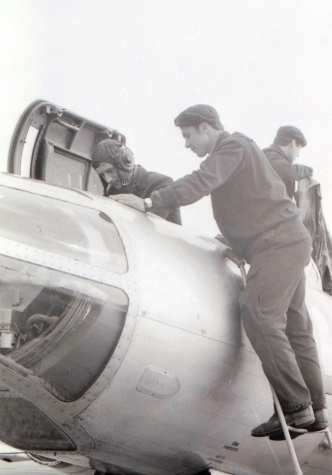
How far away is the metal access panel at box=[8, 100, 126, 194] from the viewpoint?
23.4 feet

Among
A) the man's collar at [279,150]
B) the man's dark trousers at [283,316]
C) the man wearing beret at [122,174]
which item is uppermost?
the man's collar at [279,150]

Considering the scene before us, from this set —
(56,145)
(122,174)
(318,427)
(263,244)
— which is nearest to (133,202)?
(122,174)

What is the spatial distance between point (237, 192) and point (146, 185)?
119cm

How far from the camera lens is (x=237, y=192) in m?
5.23

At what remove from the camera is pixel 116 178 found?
231 inches

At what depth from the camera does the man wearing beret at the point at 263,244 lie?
4.70 metres

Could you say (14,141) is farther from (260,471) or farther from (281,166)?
(260,471)

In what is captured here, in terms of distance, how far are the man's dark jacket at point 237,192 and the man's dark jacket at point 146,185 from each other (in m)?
0.79

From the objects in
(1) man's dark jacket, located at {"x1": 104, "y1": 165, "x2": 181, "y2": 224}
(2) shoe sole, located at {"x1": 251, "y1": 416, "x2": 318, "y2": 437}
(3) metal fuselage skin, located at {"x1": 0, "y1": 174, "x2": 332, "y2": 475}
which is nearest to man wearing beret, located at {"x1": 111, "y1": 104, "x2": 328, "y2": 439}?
(2) shoe sole, located at {"x1": 251, "y1": 416, "x2": 318, "y2": 437}

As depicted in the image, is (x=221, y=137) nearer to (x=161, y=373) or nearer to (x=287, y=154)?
(x=287, y=154)

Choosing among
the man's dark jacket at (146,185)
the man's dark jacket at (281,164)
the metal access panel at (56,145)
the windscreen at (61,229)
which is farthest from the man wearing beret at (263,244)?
the metal access panel at (56,145)

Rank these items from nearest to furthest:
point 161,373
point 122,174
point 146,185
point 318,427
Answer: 1. point 161,373
2. point 318,427
3. point 122,174
4. point 146,185

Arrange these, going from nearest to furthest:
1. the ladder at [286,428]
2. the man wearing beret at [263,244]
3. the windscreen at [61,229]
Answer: the windscreen at [61,229] → the ladder at [286,428] → the man wearing beret at [263,244]

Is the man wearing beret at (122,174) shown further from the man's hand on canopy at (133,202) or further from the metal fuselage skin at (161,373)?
the metal fuselage skin at (161,373)
